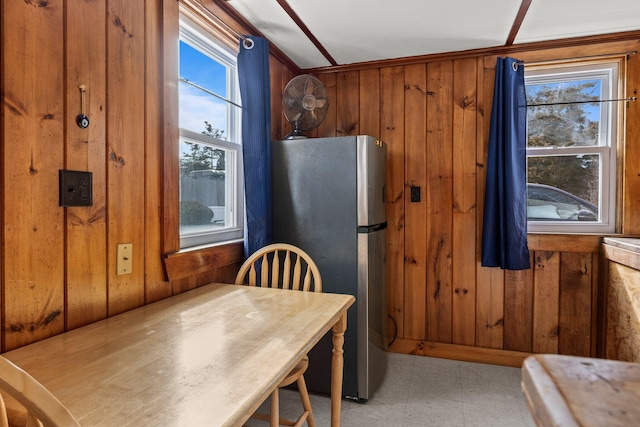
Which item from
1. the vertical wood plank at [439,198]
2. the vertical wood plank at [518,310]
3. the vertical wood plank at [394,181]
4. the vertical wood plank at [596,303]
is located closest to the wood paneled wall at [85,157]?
the vertical wood plank at [394,181]

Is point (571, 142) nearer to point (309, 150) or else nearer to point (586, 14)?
point (586, 14)

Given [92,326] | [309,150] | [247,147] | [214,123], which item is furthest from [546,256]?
[92,326]

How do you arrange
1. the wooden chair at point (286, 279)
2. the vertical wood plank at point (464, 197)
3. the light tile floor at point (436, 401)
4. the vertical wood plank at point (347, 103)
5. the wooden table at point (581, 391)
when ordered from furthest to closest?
the vertical wood plank at point (347, 103), the vertical wood plank at point (464, 197), the light tile floor at point (436, 401), the wooden chair at point (286, 279), the wooden table at point (581, 391)

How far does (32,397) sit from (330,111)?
2.68 metres

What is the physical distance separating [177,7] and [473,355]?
2.75 metres

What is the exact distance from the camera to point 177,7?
1674mm

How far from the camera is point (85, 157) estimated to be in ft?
4.13

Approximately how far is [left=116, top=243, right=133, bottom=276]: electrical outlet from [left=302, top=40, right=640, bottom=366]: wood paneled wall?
186 cm

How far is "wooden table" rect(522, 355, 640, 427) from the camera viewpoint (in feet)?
1.32

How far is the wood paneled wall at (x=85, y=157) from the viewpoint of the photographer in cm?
106

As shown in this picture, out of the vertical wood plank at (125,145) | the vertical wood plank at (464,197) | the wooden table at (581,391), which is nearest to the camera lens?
the wooden table at (581,391)

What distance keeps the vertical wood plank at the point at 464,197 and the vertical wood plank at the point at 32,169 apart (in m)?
2.32

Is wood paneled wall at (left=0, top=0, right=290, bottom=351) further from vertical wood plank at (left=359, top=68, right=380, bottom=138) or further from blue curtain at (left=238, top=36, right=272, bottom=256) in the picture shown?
vertical wood plank at (left=359, top=68, right=380, bottom=138)

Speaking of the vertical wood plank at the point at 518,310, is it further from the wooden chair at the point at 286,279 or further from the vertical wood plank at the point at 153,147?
the vertical wood plank at the point at 153,147
